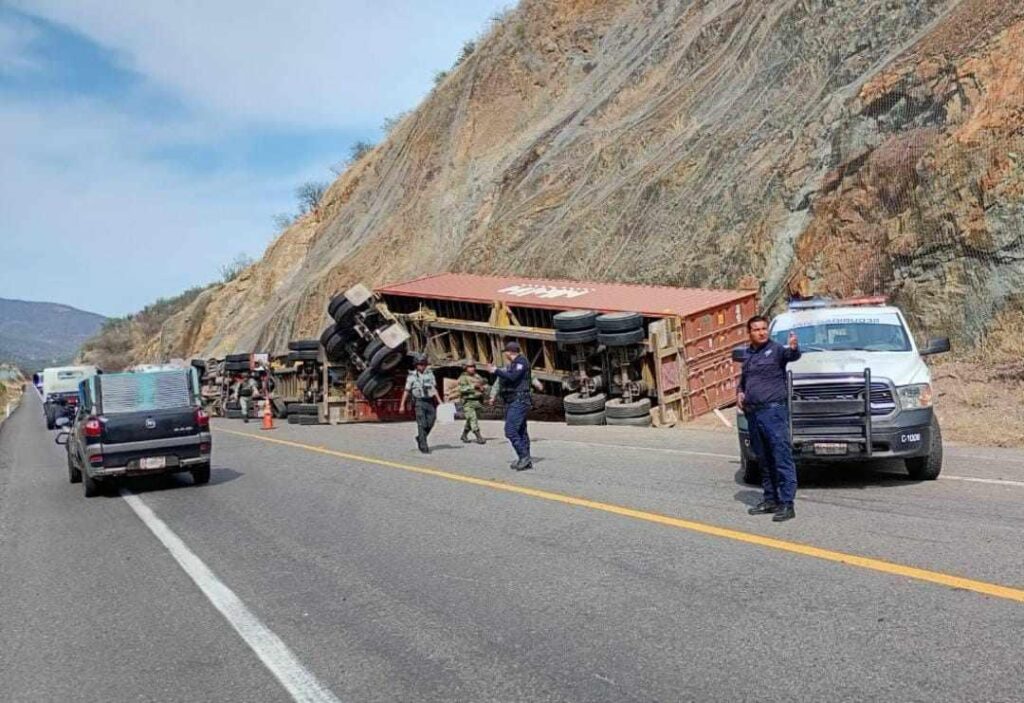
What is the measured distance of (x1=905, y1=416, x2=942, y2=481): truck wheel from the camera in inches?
348

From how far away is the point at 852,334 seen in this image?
1014 cm

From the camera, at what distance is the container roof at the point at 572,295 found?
59.2 feet

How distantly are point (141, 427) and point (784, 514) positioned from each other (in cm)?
857

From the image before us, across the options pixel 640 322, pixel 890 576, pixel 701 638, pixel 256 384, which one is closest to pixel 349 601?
pixel 701 638

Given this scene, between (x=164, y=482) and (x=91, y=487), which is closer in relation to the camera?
(x=91, y=487)

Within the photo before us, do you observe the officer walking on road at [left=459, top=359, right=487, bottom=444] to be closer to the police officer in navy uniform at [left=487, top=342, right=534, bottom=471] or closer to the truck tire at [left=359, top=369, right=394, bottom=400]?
the police officer in navy uniform at [left=487, top=342, right=534, bottom=471]

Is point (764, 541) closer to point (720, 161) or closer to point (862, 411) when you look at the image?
point (862, 411)

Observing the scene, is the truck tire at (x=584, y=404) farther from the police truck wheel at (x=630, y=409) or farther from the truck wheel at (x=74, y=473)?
the truck wheel at (x=74, y=473)

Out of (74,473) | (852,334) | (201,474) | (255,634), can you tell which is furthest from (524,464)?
(74,473)

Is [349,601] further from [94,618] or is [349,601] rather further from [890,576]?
[890,576]

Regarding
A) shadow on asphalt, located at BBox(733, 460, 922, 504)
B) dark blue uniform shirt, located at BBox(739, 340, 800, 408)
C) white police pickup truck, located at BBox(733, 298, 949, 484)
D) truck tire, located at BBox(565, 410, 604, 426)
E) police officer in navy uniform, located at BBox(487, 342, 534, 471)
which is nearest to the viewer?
dark blue uniform shirt, located at BBox(739, 340, 800, 408)

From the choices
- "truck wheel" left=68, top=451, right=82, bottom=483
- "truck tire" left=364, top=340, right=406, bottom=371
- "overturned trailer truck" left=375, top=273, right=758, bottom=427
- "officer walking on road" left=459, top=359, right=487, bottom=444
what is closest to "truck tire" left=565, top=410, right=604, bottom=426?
"overturned trailer truck" left=375, top=273, right=758, bottom=427

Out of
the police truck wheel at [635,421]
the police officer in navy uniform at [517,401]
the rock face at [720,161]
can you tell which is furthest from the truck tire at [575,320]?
the rock face at [720,161]

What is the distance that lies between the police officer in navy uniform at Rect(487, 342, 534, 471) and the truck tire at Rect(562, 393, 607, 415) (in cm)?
545
